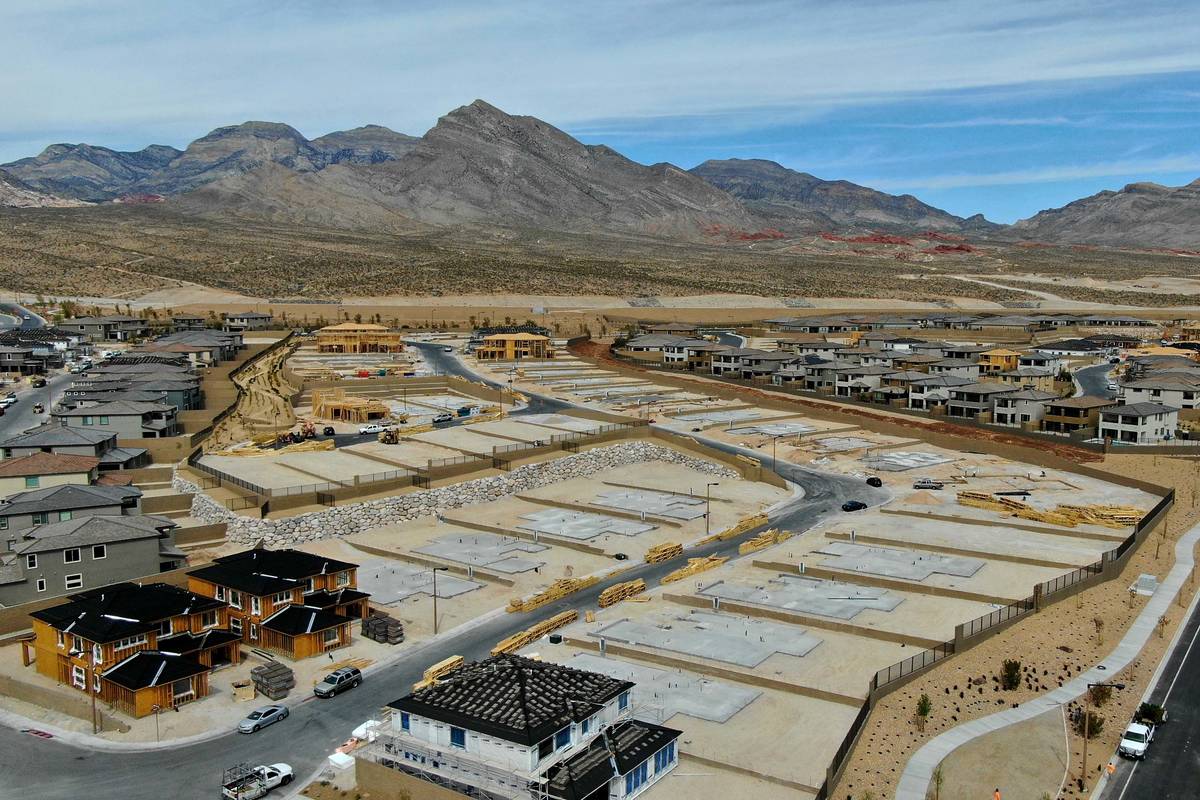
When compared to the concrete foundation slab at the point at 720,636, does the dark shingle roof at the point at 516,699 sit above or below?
above

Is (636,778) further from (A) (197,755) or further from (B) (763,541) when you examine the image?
(B) (763,541)

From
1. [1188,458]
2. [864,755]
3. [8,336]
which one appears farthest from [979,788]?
[8,336]

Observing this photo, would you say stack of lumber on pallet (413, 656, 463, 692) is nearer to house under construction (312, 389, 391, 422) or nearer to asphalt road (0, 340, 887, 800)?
asphalt road (0, 340, 887, 800)

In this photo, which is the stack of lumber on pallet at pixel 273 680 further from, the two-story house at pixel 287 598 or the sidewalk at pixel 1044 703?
the sidewalk at pixel 1044 703

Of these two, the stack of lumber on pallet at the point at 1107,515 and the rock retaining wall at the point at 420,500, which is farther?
the stack of lumber on pallet at the point at 1107,515

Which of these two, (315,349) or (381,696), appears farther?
(315,349)

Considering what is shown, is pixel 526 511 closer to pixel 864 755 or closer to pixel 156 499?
pixel 156 499

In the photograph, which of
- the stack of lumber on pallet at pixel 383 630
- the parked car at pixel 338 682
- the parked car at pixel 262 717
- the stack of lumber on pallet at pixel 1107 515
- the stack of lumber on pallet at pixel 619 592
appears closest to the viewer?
the parked car at pixel 262 717

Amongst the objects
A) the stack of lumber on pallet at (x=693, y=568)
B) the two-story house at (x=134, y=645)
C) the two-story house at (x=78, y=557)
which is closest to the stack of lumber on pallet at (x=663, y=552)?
the stack of lumber on pallet at (x=693, y=568)
